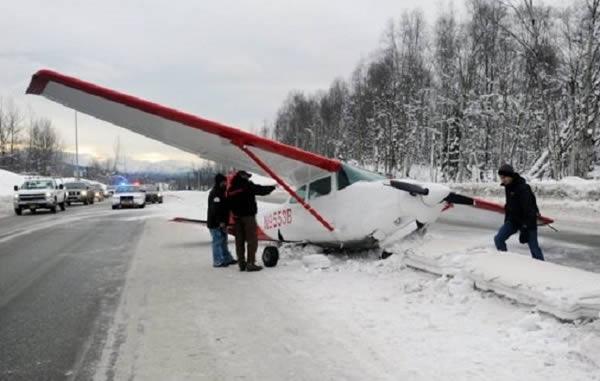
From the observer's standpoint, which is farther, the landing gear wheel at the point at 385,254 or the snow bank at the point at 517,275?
the landing gear wheel at the point at 385,254

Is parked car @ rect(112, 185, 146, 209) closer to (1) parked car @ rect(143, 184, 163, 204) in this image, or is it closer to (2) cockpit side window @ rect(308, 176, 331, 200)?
(1) parked car @ rect(143, 184, 163, 204)

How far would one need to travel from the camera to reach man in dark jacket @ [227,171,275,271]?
9.90 metres

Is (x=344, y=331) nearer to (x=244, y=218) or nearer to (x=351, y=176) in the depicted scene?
(x=244, y=218)

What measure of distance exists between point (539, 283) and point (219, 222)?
6.03 metres

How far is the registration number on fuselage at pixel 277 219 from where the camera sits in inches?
452

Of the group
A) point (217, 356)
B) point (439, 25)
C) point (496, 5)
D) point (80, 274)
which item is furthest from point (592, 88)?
point (217, 356)

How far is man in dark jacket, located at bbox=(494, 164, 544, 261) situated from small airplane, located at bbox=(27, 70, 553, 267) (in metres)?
0.91

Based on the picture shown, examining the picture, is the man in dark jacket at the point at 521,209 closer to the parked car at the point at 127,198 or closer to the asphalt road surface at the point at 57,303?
the asphalt road surface at the point at 57,303

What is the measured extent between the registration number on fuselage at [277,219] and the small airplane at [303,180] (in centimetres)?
2

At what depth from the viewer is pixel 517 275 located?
6.52 m

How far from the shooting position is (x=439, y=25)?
170 ft

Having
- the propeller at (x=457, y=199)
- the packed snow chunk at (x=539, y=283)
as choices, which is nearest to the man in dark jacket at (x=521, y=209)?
the propeller at (x=457, y=199)

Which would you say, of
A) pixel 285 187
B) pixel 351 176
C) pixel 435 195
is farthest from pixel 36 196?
pixel 435 195

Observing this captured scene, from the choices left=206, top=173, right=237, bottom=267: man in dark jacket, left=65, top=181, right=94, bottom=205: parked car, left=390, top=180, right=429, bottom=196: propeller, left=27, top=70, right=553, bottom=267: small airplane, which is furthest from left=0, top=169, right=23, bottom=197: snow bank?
left=390, top=180, right=429, bottom=196: propeller
